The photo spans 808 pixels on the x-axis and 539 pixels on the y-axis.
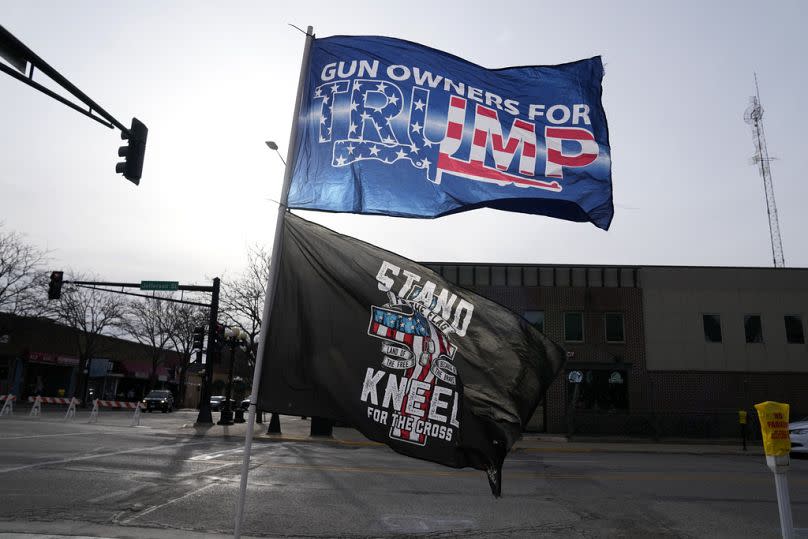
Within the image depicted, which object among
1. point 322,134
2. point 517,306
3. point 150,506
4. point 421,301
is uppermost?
point 517,306

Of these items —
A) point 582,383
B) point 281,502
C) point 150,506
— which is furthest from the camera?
point 582,383

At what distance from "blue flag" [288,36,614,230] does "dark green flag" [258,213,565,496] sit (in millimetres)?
543

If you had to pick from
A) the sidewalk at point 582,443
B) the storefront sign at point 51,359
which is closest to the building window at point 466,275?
the sidewalk at point 582,443

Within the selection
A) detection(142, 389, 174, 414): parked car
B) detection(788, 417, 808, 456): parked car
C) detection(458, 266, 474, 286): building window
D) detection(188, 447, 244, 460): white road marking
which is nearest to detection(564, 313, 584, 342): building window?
detection(458, 266, 474, 286): building window

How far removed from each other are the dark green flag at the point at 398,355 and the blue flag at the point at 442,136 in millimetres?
543

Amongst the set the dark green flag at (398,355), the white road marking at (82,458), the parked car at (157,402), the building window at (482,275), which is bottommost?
the white road marking at (82,458)

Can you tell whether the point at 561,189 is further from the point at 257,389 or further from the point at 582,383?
the point at 582,383

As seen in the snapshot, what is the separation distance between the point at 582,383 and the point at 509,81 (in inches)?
1267

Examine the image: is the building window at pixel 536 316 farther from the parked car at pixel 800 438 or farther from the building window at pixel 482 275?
the parked car at pixel 800 438

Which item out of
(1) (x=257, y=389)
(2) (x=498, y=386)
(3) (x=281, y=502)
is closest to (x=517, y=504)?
(3) (x=281, y=502)

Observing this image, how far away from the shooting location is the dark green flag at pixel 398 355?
4.22 metres

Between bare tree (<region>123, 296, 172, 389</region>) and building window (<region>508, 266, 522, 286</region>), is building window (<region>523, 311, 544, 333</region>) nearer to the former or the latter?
building window (<region>508, 266, 522, 286</region>)

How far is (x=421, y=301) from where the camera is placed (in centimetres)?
449

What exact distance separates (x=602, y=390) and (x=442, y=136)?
108ft
